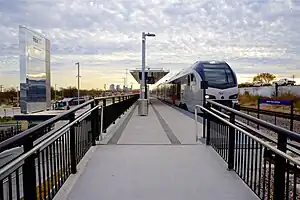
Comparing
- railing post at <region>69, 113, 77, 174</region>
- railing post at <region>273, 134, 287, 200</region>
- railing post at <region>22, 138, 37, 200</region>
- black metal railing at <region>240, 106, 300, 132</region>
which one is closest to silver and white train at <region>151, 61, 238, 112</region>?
black metal railing at <region>240, 106, 300, 132</region>

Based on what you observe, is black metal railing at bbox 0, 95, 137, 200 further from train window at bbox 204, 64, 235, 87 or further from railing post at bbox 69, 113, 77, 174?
train window at bbox 204, 64, 235, 87

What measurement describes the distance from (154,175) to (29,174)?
2106 millimetres

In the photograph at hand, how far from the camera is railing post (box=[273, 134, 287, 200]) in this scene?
9.22 feet

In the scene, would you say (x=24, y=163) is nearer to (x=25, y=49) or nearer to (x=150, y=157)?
(x=150, y=157)

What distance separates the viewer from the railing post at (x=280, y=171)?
9.22 feet

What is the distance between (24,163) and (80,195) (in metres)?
1.32

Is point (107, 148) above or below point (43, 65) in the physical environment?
below

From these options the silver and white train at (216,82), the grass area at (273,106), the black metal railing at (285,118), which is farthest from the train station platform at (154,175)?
the grass area at (273,106)

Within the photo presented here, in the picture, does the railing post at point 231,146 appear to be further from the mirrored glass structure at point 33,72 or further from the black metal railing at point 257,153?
the mirrored glass structure at point 33,72

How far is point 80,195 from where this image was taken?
12.4 ft

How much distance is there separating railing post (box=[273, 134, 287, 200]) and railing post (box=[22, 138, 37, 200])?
2196 mm

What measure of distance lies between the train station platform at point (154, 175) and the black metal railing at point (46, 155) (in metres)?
0.17

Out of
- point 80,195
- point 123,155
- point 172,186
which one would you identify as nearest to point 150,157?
point 123,155

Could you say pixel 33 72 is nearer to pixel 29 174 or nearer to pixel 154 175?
pixel 154 175
